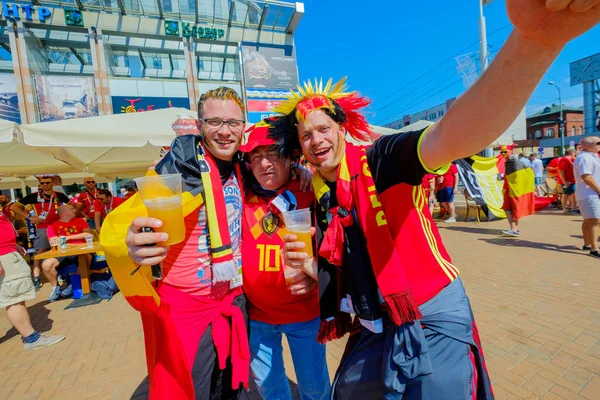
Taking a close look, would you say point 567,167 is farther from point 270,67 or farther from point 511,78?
point 270,67

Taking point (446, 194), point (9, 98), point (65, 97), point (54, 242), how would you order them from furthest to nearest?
1. point (65, 97)
2. point (9, 98)
3. point (446, 194)
4. point (54, 242)

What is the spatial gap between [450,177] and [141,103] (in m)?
21.2

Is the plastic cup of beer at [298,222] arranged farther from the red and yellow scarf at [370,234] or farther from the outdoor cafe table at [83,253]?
the outdoor cafe table at [83,253]

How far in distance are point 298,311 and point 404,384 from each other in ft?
2.49

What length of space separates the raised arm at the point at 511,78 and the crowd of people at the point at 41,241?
4.77 m

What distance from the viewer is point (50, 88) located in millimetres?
19141

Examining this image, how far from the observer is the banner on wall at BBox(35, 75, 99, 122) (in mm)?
19016

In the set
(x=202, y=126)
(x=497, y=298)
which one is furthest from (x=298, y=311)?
(x=497, y=298)

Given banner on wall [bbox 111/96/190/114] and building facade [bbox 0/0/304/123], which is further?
banner on wall [bbox 111/96/190/114]

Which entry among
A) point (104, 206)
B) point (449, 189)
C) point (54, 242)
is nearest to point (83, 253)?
point (54, 242)

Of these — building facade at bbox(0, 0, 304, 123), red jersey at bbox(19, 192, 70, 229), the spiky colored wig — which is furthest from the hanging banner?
building facade at bbox(0, 0, 304, 123)

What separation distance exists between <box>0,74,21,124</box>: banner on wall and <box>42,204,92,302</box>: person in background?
19308mm

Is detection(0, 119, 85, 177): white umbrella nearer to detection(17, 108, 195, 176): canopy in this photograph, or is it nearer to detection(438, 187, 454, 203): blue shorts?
detection(17, 108, 195, 176): canopy

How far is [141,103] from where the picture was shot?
20953 mm
